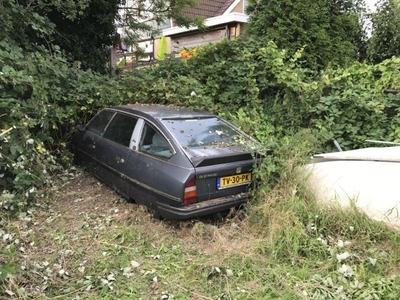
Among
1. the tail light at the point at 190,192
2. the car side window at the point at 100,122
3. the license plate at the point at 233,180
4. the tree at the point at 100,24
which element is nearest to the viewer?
the tail light at the point at 190,192

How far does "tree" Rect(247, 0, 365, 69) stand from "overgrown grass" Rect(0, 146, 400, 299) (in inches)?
162

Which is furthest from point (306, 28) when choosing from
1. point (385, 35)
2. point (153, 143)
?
point (153, 143)

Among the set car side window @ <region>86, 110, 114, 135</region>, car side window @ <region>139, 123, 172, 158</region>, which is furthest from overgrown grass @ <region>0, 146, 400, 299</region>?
car side window @ <region>86, 110, 114, 135</region>

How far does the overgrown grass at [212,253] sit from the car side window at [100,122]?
61.7 inches

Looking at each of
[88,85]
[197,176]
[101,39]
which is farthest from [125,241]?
[101,39]

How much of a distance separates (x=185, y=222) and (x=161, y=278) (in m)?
0.96

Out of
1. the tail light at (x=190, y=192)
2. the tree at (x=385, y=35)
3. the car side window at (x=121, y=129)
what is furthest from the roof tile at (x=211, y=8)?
the tail light at (x=190, y=192)

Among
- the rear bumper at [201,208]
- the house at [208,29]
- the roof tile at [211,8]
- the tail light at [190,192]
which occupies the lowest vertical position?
the rear bumper at [201,208]

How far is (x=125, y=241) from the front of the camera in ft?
12.0

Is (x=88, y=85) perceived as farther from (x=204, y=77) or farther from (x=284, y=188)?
(x=284, y=188)

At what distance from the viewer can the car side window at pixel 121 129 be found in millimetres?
4672

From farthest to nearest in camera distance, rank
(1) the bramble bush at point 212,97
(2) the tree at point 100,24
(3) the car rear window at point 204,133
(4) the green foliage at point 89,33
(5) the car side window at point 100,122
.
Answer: (4) the green foliage at point 89,33, (2) the tree at point 100,24, (5) the car side window at point 100,122, (1) the bramble bush at point 212,97, (3) the car rear window at point 204,133

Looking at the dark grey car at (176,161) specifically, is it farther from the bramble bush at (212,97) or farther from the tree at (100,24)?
the tree at (100,24)

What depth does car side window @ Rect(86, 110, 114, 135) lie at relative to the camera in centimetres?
536
